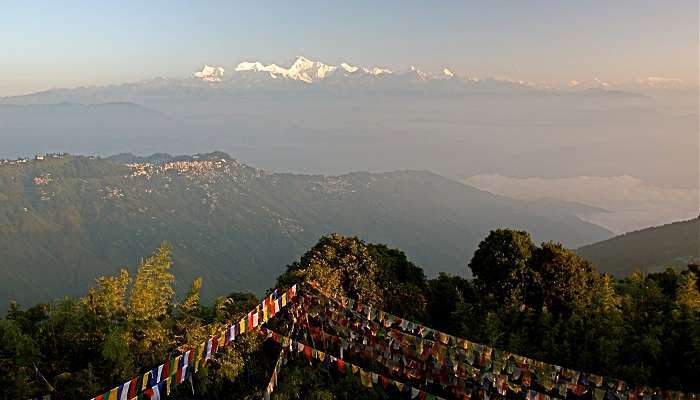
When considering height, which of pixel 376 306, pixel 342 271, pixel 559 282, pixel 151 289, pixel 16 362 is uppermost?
pixel 151 289

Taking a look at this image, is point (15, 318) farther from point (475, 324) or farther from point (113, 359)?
point (475, 324)

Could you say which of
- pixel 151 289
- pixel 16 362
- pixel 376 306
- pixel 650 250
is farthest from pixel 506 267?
pixel 650 250

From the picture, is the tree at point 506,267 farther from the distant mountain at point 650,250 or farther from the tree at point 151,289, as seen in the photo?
the distant mountain at point 650,250

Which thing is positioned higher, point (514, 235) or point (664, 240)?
point (514, 235)

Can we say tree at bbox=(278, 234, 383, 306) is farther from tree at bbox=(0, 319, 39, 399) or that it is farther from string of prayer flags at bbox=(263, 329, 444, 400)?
tree at bbox=(0, 319, 39, 399)

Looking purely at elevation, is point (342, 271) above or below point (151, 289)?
below

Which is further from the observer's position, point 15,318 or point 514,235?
point 514,235

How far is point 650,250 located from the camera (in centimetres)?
9631

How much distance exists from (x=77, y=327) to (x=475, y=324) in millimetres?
16111

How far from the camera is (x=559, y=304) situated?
82.5 ft

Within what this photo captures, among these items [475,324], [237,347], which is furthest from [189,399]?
[475,324]

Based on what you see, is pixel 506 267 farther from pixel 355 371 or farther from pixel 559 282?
pixel 355 371

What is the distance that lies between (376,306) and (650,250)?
9011 centimetres

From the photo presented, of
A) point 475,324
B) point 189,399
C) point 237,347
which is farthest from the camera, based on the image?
point 475,324
